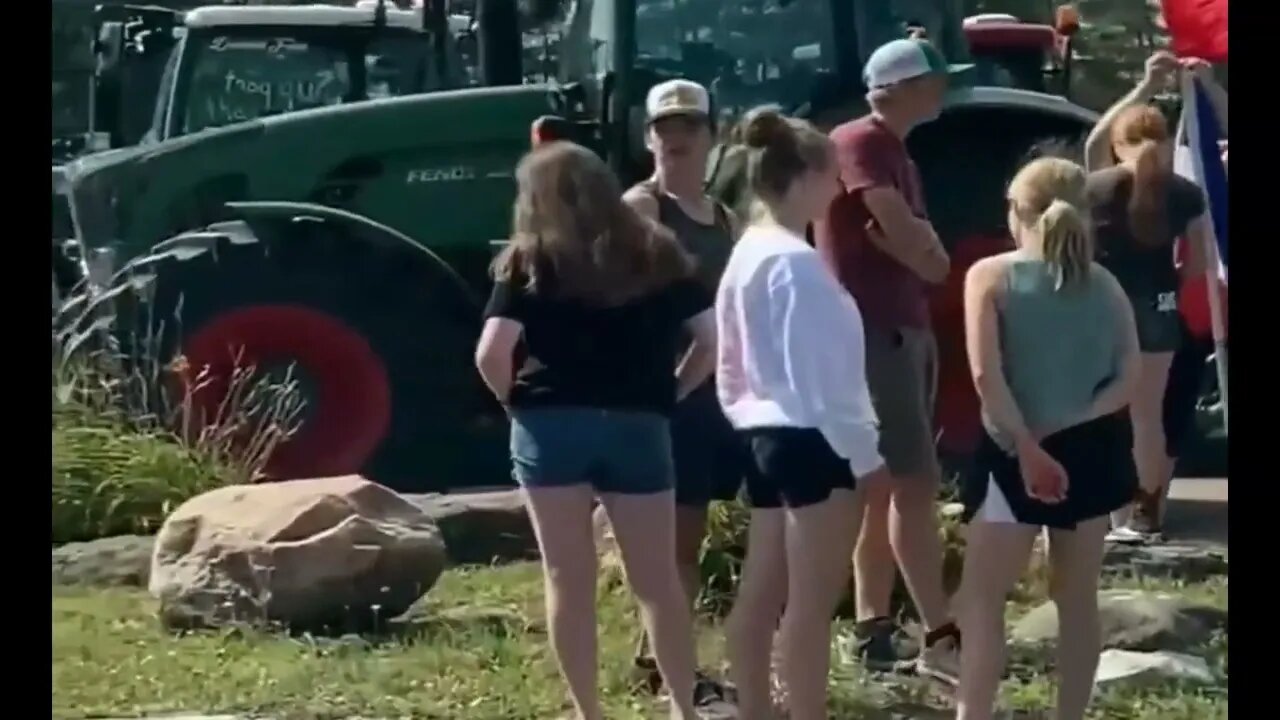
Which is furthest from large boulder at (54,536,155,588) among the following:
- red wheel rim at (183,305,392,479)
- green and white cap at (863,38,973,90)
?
green and white cap at (863,38,973,90)

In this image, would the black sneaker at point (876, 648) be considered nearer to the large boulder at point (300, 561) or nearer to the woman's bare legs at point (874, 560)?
the woman's bare legs at point (874, 560)

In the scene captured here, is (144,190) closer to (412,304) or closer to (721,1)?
(412,304)

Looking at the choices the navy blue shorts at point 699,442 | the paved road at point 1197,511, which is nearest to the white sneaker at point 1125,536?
the paved road at point 1197,511

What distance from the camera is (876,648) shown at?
627 centimetres

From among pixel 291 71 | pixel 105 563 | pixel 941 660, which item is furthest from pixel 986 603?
pixel 291 71

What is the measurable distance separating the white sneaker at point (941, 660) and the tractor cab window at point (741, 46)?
3.01 m

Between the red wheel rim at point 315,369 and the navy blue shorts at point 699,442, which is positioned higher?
the navy blue shorts at point 699,442

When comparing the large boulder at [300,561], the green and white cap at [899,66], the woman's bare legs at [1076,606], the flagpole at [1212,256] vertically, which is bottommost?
the large boulder at [300,561]

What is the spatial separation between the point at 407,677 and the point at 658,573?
1221mm

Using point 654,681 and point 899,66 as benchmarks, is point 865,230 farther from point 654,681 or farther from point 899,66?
point 654,681

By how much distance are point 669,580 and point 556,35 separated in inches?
154

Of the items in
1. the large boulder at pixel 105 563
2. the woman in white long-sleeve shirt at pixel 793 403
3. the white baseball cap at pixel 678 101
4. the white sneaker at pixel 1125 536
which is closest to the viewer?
the woman in white long-sleeve shirt at pixel 793 403

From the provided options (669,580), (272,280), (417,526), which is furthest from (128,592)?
(669,580)

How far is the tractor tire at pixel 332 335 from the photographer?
879 centimetres
